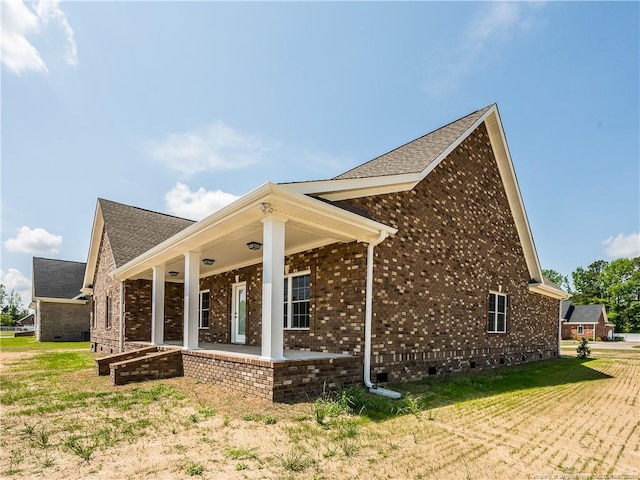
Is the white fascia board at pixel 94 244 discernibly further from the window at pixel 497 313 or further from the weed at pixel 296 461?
the weed at pixel 296 461

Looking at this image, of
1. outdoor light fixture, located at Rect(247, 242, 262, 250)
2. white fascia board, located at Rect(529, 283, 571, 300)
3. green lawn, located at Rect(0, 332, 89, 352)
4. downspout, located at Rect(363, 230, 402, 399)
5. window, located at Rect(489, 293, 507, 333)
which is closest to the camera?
downspout, located at Rect(363, 230, 402, 399)

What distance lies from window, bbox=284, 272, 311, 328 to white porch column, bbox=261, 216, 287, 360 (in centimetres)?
288

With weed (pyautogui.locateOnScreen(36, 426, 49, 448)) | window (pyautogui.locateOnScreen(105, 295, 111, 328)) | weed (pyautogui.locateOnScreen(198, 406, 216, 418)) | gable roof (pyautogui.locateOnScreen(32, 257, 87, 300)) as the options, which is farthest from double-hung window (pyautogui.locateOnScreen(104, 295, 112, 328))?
gable roof (pyautogui.locateOnScreen(32, 257, 87, 300))

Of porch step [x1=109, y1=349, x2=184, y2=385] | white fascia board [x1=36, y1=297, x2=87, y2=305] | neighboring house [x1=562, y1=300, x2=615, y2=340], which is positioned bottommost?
neighboring house [x1=562, y1=300, x2=615, y2=340]

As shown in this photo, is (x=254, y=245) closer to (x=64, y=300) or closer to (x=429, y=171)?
(x=429, y=171)

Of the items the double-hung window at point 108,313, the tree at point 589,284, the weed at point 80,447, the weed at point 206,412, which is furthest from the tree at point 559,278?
the weed at point 80,447

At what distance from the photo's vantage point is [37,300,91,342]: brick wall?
2772 centimetres

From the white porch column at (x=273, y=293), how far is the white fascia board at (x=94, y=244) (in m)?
15.2

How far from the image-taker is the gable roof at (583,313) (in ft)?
153

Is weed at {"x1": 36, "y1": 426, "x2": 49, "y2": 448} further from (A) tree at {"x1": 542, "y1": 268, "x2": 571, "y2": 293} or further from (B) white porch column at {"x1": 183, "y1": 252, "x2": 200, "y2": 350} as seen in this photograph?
(A) tree at {"x1": 542, "y1": 268, "x2": 571, "y2": 293}

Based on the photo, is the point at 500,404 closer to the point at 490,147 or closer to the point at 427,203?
the point at 427,203

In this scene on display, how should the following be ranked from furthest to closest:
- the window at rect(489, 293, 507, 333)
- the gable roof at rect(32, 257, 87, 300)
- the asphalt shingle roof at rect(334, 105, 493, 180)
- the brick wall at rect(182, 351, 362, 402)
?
the gable roof at rect(32, 257, 87, 300)
the window at rect(489, 293, 507, 333)
the asphalt shingle roof at rect(334, 105, 493, 180)
the brick wall at rect(182, 351, 362, 402)

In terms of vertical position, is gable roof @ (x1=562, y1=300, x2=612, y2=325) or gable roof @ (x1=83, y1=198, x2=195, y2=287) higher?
gable roof @ (x1=83, y1=198, x2=195, y2=287)

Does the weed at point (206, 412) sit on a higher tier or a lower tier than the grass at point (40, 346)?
higher
